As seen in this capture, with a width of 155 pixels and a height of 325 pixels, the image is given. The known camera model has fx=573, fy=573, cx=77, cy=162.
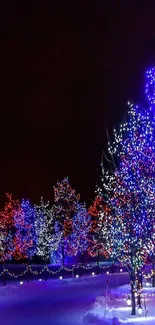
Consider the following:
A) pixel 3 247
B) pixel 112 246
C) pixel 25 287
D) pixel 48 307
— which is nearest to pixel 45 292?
pixel 25 287

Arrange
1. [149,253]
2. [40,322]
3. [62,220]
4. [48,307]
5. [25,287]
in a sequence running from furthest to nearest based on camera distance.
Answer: [62,220], [25,287], [48,307], [149,253], [40,322]

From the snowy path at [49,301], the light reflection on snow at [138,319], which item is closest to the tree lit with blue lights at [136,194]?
the light reflection on snow at [138,319]

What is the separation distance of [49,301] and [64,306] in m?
1.91

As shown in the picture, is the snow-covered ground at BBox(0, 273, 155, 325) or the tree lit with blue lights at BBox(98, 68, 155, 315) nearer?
the snow-covered ground at BBox(0, 273, 155, 325)

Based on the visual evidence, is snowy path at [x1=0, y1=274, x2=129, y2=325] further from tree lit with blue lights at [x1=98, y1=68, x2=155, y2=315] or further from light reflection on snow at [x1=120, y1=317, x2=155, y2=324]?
tree lit with blue lights at [x1=98, y1=68, x2=155, y2=315]

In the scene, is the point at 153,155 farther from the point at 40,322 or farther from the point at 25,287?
the point at 25,287

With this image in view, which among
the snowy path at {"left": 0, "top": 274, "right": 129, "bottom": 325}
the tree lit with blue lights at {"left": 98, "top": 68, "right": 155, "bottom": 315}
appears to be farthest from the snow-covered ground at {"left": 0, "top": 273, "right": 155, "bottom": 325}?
the tree lit with blue lights at {"left": 98, "top": 68, "right": 155, "bottom": 315}

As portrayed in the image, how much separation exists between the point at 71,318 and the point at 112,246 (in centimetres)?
283

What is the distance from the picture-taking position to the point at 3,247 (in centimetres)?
4172

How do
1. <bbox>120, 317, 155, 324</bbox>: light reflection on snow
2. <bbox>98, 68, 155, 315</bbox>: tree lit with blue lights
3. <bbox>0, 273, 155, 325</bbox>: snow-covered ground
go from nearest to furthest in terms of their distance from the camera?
<bbox>120, 317, 155, 324</bbox>: light reflection on snow, <bbox>0, 273, 155, 325</bbox>: snow-covered ground, <bbox>98, 68, 155, 315</bbox>: tree lit with blue lights

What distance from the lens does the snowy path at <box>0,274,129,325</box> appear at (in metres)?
17.4

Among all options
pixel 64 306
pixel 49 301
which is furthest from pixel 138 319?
pixel 49 301

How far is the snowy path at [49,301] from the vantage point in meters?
17.4

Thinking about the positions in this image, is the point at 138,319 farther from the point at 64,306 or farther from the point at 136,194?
the point at 64,306
